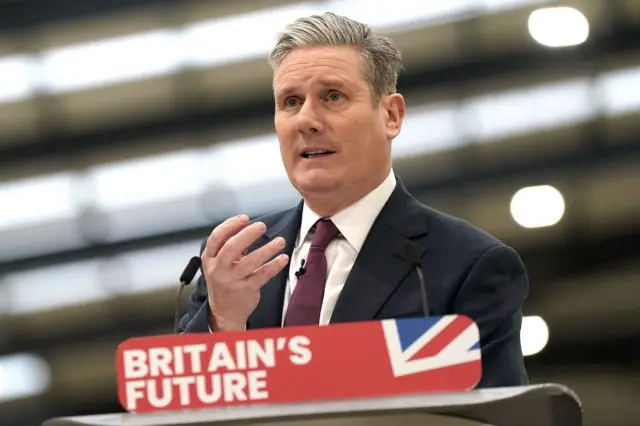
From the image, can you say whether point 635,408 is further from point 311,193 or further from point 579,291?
point 311,193

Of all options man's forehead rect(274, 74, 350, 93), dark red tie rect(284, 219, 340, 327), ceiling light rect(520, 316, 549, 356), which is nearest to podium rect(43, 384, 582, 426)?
dark red tie rect(284, 219, 340, 327)

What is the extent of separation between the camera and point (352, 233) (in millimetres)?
2191

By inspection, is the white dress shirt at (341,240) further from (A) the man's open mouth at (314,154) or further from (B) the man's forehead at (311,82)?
(B) the man's forehead at (311,82)

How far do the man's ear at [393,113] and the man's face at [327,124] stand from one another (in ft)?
0.25

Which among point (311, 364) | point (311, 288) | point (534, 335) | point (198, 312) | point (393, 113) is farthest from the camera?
point (534, 335)

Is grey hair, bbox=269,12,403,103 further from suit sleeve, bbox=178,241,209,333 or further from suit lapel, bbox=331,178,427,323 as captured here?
suit sleeve, bbox=178,241,209,333

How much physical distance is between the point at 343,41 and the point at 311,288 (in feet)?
1.72

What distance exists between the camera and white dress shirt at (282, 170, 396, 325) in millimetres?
2107

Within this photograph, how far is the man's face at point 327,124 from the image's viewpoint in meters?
2.20

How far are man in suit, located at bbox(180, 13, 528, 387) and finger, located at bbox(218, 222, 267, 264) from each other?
0.15 feet

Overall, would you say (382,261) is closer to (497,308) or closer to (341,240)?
(341,240)

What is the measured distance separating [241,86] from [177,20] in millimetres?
471

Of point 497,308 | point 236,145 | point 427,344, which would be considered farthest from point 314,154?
point 236,145

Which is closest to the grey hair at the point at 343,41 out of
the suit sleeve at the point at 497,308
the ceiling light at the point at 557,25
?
the suit sleeve at the point at 497,308
